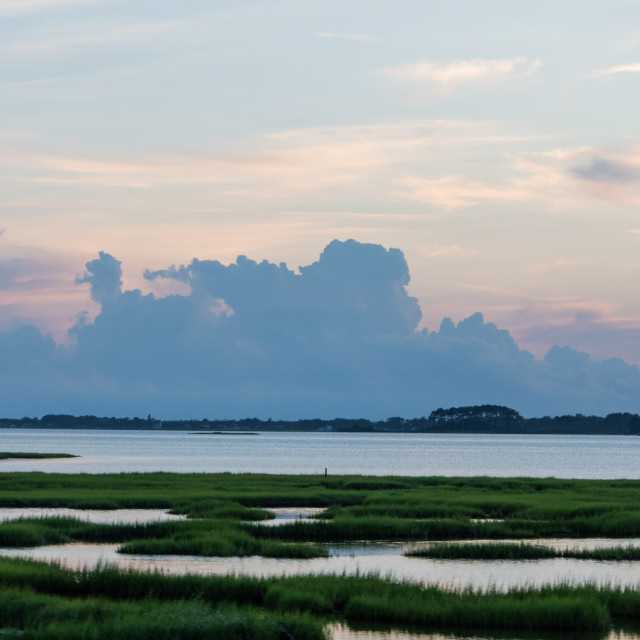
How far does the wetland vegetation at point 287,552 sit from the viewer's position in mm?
22234

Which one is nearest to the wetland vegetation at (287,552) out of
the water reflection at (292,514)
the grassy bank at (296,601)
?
the grassy bank at (296,601)

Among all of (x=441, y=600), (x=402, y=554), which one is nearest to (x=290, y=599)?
(x=441, y=600)

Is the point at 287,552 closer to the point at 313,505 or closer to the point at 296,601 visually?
the point at 296,601

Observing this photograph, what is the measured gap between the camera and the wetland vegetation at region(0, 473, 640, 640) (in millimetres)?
22234

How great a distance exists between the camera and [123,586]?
26.1 meters

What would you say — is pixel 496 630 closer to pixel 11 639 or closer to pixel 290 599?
pixel 290 599

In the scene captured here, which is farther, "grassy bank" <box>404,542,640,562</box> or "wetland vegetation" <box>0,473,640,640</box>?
"grassy bank" <box>404,542,640,562</box>

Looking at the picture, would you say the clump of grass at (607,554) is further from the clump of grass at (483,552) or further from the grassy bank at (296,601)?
the grassy bank at (296,601)

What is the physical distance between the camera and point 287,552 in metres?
34.6

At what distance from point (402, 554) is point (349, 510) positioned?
1249cm

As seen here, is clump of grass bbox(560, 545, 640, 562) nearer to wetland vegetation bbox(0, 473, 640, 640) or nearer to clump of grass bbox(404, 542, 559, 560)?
wetland vegetation bbox(0, 473, 640, 640)

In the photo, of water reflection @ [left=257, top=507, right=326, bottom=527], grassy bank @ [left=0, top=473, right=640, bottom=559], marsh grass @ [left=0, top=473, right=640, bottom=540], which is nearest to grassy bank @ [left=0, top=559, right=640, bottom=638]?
grassy bank @ [left=0, top=473, right=640, bottom=559]

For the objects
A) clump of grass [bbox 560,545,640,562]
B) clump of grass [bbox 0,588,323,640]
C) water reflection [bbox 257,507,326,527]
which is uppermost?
clump of grass [bbox 0,588,323,640]

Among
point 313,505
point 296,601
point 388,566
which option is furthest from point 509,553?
point 313,505
